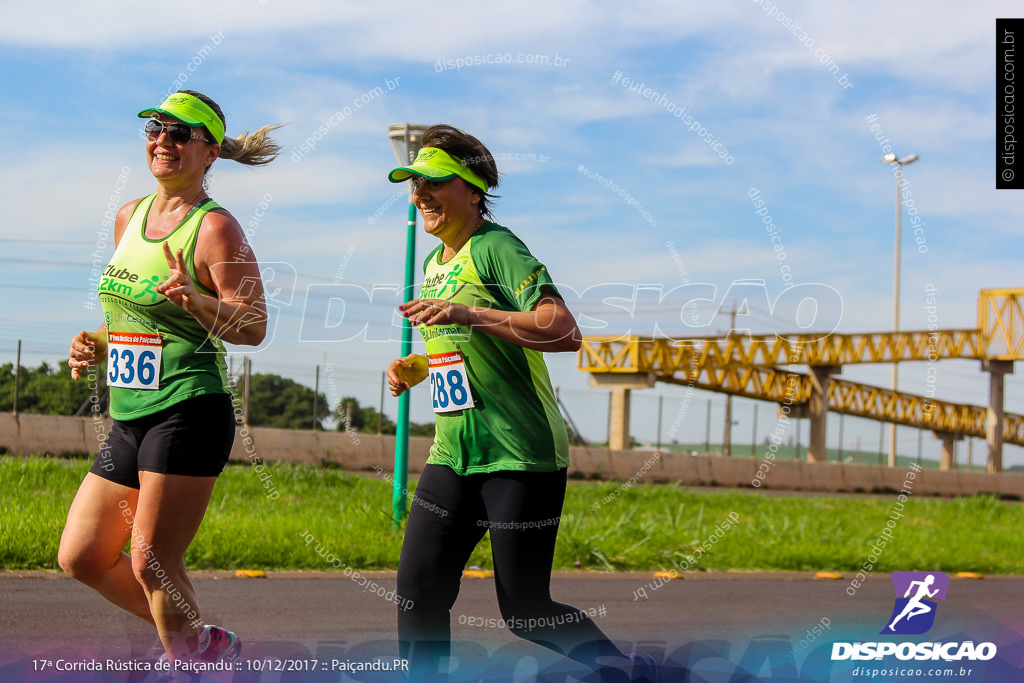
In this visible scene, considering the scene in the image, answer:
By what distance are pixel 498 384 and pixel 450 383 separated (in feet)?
0.58

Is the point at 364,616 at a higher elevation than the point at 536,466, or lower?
lower

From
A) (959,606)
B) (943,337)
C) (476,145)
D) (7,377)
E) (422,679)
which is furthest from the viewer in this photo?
(943,337)

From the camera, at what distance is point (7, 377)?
1434 cm

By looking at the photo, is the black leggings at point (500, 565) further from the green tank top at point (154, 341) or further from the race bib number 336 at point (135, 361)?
the race bib number 336 at point (135, 361)

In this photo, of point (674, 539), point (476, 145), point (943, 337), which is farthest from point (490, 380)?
point (943, 337)

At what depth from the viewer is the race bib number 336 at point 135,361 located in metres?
3.84

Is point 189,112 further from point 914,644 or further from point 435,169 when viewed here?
point 914,644

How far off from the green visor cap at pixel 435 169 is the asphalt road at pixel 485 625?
1.89 meters

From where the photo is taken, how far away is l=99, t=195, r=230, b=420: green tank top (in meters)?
3.83

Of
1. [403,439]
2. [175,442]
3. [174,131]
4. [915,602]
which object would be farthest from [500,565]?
[403,439]

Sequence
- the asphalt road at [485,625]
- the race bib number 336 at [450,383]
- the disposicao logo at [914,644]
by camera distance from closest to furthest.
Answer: the race bib number 336 at [450,383]
the asphalt road at [485,625]
the disposicao logo at [914,644]

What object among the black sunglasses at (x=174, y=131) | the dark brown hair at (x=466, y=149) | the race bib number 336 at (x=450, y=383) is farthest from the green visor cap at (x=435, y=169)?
the black sunglasses at (x=174, y=131)

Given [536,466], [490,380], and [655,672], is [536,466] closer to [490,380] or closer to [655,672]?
[490,380]

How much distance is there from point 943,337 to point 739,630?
3143 cm
